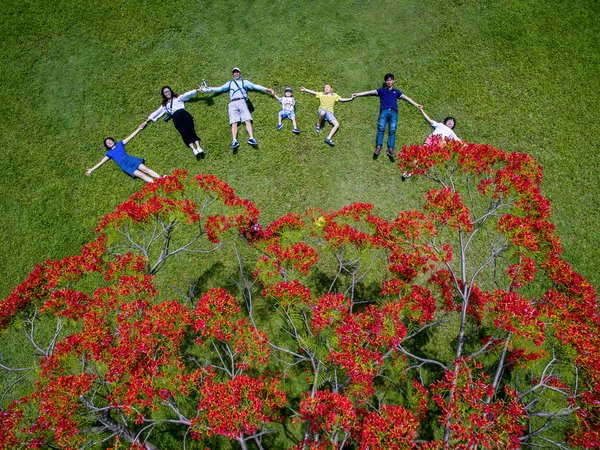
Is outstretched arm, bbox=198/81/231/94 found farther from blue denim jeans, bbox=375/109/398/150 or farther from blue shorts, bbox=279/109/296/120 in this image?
blue denim jeans, bbox=375/109/398/150

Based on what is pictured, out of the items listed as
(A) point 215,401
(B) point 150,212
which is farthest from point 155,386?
(B) point 150,212

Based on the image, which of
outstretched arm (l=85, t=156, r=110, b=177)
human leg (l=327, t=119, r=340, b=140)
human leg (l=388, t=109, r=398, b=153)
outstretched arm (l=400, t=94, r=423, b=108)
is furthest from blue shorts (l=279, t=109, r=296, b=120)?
outstretched arm (l=85, t=156, r=110, b=177)

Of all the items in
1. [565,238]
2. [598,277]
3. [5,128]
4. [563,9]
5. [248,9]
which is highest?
[248,9]

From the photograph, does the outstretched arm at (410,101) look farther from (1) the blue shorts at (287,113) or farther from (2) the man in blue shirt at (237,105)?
(2) the man in blue shirt at (237,105)

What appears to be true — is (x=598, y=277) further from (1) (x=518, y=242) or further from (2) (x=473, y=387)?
(2) (x=473, y=387)

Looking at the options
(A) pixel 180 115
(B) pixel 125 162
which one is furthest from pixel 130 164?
(A) pixel 180 115

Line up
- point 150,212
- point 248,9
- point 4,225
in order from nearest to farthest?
point 150,212, point 4,225, point 248,9

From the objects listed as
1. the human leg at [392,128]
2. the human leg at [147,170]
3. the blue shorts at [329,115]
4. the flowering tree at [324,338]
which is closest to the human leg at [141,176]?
the human leg at [147,170]
